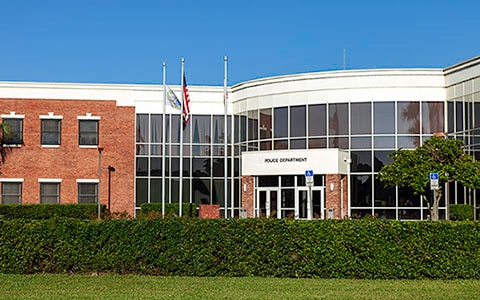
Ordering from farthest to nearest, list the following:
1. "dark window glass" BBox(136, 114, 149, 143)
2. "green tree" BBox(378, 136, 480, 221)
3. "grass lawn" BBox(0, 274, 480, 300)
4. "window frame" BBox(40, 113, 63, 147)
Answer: "dark window glass" BBox(136, 114, 149, 143) → "window frame" BBox(40, 113, 63, 147) → "green tree" BBox(378, 136, 480, 221) → "grass lawn" BBox(0, 274, 480, 300)

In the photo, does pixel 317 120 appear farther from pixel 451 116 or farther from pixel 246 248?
pixel 246 248

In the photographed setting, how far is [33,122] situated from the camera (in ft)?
142

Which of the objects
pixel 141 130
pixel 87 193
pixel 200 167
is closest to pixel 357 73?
pixel 200 167

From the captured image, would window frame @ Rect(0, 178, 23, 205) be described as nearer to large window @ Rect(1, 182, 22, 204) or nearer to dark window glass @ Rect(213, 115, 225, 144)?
large window @ Rect(1, 182, 22, 204)

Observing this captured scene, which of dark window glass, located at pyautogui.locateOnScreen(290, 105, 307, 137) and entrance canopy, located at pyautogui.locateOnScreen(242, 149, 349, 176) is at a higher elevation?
dark window glass, located at pyautogui.locateOnScreen(290, 105, 307, 137)

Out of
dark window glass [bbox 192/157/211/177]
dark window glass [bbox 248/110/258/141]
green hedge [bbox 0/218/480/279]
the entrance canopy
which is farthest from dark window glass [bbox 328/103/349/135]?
green hedge [bbox 0/218/480/279]

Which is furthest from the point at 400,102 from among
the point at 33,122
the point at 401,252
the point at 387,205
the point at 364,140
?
the point at 401,252

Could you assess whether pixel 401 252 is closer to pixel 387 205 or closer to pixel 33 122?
pixel 387 205

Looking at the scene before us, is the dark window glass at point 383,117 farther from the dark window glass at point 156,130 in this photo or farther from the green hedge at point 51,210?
the green hedge at point 51,210

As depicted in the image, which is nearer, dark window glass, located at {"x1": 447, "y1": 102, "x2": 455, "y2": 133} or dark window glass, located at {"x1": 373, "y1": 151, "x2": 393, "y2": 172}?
dark window glass, located at {"x1": 447, "y1": 102, "x2": 455, "y2": 133}

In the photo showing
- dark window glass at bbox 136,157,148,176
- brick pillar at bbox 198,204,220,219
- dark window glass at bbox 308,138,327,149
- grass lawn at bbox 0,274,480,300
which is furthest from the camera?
dark window glass at bbox 136,157,148,176

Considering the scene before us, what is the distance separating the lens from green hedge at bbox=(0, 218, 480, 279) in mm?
17500

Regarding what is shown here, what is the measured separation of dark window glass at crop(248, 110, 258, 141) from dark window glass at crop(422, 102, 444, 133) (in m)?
9.37

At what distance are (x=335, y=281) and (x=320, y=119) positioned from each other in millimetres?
24128
